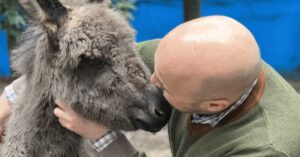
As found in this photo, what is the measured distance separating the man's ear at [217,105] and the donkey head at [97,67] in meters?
0.19

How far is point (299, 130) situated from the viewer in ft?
6.09

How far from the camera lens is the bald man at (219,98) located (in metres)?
1.64

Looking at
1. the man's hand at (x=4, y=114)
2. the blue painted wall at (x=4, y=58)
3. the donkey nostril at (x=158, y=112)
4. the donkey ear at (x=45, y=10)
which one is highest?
the donkey ear at (x=45, y=10)

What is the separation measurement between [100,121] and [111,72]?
0.23 m

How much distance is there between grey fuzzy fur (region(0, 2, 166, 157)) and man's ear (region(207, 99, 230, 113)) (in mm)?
265

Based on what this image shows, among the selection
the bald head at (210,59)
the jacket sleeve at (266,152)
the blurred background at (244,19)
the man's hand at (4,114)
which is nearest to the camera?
the bald head at (210,59)

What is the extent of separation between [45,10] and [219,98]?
0.73 m

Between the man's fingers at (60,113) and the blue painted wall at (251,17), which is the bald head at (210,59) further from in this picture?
the blue painted wall at (251,17)

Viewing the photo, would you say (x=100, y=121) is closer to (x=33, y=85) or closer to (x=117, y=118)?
(x=117, y=118)

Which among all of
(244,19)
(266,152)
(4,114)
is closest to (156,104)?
(266,152)

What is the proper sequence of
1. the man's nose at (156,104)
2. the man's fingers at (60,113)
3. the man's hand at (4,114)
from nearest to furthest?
the man's nose at (156,104) → the man's fingers at (60,113) → the man's hand at (4,114)

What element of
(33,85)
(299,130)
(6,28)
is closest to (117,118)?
(33,85)

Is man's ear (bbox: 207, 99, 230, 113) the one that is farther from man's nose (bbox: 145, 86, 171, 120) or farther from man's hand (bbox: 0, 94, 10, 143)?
man's hand (bbox: 0, 94, 10, 143)

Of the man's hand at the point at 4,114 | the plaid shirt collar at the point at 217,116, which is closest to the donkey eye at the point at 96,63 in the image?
the plaid shirt collar at the point at 217,116
